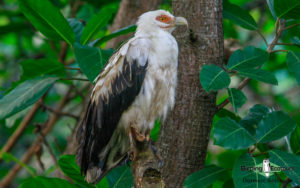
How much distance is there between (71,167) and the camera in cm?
239

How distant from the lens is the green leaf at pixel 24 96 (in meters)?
2.55

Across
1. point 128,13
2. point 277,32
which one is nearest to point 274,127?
point 277,32

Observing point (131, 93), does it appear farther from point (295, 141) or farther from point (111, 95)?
point (295, 141)

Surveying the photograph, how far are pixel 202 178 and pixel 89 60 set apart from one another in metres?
1.11

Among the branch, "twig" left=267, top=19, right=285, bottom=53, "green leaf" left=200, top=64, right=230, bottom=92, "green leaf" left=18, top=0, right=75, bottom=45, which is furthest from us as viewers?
"twig" left=267, top=19, right=285, bottom=53

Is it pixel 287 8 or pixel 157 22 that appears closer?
pixel 287 8

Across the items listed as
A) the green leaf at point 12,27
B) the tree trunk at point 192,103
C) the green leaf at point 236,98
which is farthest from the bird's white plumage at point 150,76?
the green leaf at point 12,27

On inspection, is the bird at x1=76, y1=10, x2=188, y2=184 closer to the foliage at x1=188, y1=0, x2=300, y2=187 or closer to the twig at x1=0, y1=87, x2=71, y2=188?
the foliage at x1=188, y1=0, x2=300, y2=187

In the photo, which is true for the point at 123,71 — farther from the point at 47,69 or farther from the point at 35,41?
the point at 35,41

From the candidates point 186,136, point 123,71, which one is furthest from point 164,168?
point 123,71

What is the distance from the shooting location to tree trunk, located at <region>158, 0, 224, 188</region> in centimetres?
268

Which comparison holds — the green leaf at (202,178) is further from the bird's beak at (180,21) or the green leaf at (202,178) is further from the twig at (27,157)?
the twig at (27,157)

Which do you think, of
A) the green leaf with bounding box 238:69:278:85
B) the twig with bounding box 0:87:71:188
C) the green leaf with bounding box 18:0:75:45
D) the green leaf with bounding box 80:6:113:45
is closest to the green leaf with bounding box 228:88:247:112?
the green leaf with bounding box 238:69:278:85

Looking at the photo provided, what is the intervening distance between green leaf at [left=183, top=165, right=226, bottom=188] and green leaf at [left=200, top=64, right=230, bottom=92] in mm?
610
